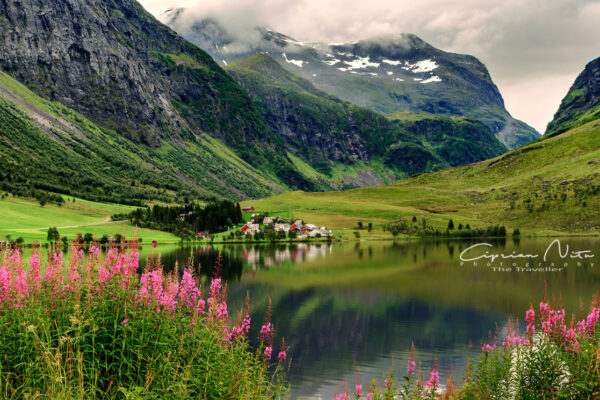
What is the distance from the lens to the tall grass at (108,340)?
15.1 m

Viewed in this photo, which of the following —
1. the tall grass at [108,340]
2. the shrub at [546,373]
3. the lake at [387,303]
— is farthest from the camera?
the lake at [387,303]

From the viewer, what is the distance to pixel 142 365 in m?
16.3

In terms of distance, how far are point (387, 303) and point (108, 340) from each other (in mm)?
58531

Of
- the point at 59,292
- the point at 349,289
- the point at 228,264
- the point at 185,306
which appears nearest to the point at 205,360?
the point at 185,306

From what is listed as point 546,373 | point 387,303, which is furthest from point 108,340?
point 387,303

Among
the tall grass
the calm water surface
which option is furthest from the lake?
the tall grass

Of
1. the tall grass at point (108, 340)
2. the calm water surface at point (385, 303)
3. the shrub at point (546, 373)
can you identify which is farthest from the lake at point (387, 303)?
the tall grass at point (108, 340)

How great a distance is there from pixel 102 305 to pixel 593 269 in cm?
10644

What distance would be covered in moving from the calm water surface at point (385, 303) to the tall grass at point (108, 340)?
267 cm

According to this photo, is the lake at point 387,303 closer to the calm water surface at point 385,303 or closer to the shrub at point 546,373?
the calm water surface at point 385,303

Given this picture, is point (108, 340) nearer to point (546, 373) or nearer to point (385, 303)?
point (546, 373)

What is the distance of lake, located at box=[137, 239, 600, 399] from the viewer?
1713 inches

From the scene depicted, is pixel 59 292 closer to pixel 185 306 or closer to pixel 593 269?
pixel 185 306

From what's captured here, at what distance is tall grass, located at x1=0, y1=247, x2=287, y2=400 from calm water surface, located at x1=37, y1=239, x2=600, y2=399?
2.67 metres
